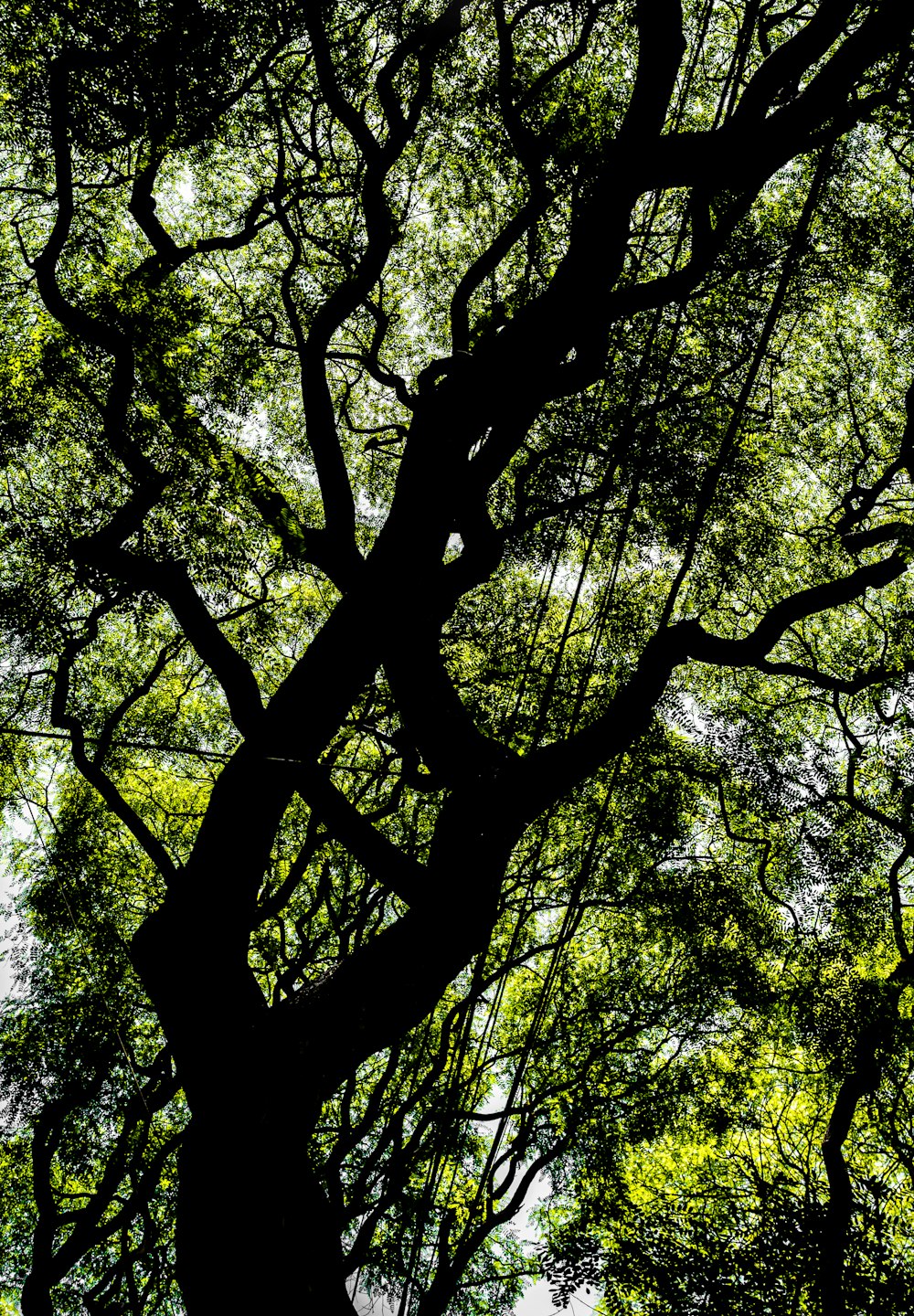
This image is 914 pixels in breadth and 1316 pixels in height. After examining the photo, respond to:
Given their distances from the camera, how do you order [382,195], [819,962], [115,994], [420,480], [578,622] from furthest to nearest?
[578,622] < [115,994] < [819,962] < [382,195] < [420,480]

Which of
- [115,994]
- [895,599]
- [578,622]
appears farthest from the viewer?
[578,622]

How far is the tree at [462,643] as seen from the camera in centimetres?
425

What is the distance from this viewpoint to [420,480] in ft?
17.5

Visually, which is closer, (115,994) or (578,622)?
(115,994)

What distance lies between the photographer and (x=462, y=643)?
8.58 metres

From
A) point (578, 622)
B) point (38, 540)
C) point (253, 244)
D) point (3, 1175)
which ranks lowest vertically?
point (3, 1175)

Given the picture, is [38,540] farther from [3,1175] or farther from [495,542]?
[3,1175]

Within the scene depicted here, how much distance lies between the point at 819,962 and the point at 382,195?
7718 millimetres

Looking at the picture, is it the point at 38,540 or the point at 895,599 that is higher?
the point at 895,599

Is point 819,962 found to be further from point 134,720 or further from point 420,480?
point 134,720

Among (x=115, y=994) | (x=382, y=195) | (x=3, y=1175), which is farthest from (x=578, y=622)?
(x=3, y=1175)

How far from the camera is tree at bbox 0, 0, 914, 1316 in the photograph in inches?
167

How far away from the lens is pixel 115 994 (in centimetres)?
857

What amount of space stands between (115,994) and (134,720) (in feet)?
10.1
